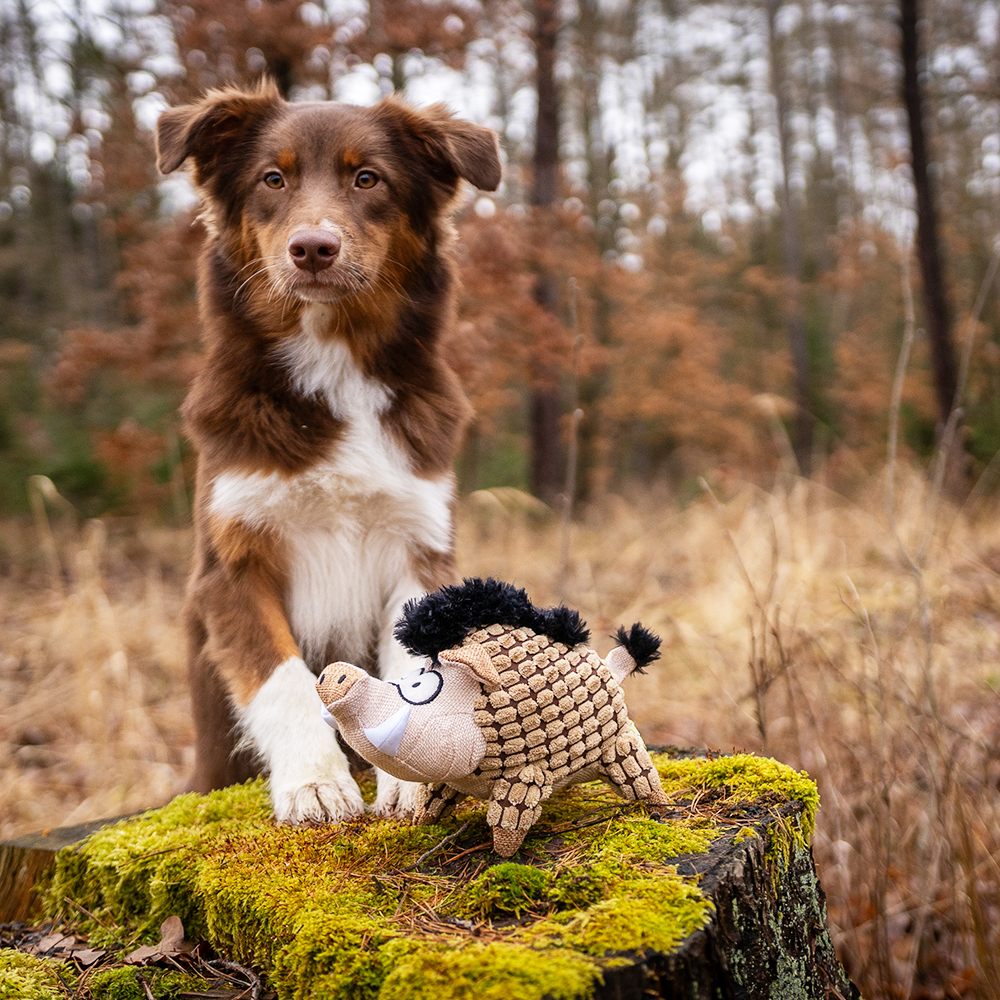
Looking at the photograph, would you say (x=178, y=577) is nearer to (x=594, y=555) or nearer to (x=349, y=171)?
(x=594, y=555)

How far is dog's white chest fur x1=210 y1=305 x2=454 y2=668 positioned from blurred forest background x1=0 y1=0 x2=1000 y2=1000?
0.94 meters

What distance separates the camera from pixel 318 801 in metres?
2.10

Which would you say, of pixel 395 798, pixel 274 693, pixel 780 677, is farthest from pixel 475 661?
pixel 780 677

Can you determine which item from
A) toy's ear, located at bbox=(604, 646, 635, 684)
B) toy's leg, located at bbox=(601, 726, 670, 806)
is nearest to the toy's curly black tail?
toy's ear, located at bbox=(604, 646, 635, 684)

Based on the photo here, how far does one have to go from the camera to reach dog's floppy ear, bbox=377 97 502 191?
2.53 m

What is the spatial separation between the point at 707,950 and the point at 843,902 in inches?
76.7

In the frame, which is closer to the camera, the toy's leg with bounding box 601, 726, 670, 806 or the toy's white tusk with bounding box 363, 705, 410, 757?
the toy's white tusk with bounding box 363, 705, 410, 757

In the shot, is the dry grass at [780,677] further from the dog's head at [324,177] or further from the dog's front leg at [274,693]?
the dog's head at [324,177]

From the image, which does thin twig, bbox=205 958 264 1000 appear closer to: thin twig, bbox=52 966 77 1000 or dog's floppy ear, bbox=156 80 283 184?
thin twig, bbox=52 966 77 1000

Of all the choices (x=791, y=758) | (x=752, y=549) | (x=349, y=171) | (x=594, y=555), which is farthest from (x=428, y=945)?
(x=594, y=555)

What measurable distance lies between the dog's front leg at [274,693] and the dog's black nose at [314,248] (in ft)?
2.77

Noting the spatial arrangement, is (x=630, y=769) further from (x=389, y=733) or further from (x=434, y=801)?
(x=389, y=733)

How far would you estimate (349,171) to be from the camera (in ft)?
8.13

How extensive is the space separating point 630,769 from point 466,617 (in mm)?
512
